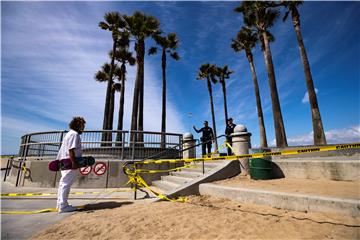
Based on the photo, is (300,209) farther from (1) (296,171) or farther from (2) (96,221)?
(2) (96,221)

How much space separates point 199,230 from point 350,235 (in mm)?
2098

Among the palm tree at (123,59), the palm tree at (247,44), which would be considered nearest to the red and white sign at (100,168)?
the palm tree at (123,59)

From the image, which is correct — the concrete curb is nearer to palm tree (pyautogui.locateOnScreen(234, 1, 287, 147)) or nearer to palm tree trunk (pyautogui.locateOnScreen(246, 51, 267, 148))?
palm tree (pyautogui.locateOnScreen(234, 1, 287, 147))

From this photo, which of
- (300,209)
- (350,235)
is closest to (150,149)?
(300,209)

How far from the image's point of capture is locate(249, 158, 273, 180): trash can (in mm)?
6004

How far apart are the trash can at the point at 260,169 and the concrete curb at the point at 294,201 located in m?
1.69

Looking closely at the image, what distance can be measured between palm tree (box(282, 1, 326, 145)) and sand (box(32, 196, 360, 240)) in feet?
40.3

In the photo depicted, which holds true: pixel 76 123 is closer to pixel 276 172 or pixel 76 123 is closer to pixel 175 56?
pixel 276 172

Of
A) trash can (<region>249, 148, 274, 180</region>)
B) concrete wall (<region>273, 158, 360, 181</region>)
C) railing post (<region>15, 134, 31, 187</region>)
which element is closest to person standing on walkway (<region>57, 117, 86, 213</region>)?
trash can (<region>249, 148, 274, 180</region>)

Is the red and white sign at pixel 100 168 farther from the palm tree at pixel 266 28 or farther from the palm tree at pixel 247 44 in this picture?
the palm tree at pixel 247 44

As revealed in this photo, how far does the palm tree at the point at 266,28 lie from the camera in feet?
47.2

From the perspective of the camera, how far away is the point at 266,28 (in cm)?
1838

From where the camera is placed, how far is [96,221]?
3746mm

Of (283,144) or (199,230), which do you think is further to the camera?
(283,144)
